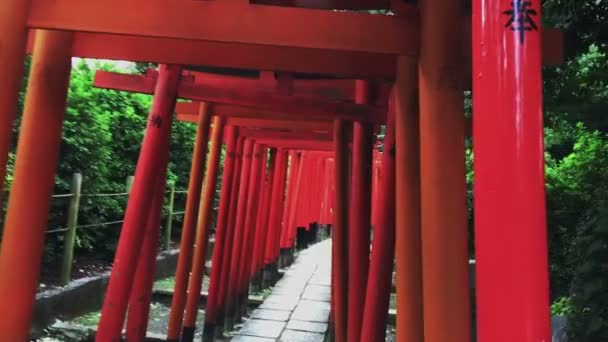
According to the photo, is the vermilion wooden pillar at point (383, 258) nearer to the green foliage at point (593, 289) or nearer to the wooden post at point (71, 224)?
the green foliage at point (593, 289)

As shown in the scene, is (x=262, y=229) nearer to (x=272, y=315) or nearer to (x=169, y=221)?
(x=169, y=221)

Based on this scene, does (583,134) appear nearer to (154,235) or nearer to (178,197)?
(154,235)

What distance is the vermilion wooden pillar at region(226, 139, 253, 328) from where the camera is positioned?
7.19 metres

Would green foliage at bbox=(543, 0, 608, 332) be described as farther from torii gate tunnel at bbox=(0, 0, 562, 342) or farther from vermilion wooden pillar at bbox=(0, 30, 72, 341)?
vermilion wooden pillar at bbox=(0, 30, 72, 341)

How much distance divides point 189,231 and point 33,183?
272 cm

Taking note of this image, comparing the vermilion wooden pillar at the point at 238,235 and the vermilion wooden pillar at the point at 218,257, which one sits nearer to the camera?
the vermilion wooden pillar at the point at 218,257

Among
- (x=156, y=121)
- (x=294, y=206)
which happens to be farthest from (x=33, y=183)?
(x=294, y=206)

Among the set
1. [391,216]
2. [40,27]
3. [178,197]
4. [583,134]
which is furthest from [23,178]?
[178,197]

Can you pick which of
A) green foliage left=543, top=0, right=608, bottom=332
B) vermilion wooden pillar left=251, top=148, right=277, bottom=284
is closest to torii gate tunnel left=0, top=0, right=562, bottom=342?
green foliage left=543, top=0, right=608, bottom=332

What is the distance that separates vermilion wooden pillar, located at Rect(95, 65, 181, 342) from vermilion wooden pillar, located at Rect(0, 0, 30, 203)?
1.17 meters

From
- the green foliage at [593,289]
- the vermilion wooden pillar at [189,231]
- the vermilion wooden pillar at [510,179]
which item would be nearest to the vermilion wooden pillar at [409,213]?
the vermilion wooden pillar at [510,179]

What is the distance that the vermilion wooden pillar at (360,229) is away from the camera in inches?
154

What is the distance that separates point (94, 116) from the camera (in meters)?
6.22

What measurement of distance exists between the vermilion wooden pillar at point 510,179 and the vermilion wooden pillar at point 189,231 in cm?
422
